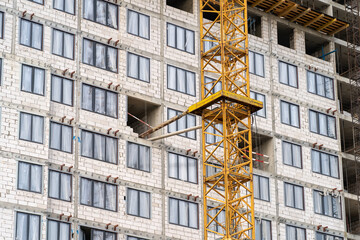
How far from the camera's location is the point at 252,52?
3654 inches

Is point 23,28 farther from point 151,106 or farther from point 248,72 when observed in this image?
point 248,72

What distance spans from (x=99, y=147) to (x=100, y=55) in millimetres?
7633

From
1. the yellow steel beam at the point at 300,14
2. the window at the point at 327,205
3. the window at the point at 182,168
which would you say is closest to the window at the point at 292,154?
the window at the point at 327,205

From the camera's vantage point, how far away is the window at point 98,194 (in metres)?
78.2

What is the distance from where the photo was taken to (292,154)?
92.2 meters

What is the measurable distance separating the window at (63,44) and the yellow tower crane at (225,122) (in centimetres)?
879

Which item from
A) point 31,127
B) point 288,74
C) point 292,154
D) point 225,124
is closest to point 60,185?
point 31,127

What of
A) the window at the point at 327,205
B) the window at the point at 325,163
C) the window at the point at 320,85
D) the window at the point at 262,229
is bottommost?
the window at the point at 262,229

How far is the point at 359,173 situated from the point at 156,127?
25.4 m

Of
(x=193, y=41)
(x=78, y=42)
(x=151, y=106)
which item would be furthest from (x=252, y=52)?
(x=78, y=42)

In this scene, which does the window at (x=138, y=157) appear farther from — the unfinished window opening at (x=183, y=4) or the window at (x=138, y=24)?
the unfinished window opening at (x=183, y=4)

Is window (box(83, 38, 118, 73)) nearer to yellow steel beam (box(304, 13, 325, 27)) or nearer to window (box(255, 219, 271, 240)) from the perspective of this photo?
window (box(255, 219, 271, 240))

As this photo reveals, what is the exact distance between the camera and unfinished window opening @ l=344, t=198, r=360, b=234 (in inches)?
3794

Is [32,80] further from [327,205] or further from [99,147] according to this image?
[327,205]
